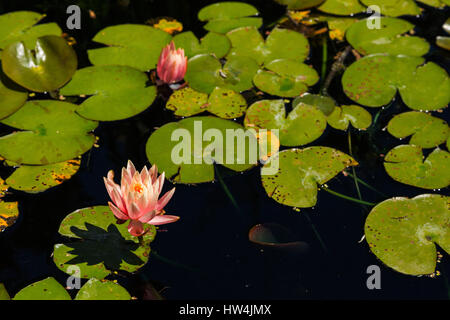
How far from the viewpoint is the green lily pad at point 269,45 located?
3.03 m

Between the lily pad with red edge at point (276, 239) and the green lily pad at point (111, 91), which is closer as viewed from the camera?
the lily pad with red edge at point (276, 239)

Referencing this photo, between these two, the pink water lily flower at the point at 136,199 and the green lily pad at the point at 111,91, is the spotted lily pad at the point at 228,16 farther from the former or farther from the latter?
the pink water lily flower at the point at 136,199

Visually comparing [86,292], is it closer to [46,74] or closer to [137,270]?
[137,270]

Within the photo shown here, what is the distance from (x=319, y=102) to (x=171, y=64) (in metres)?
0.88

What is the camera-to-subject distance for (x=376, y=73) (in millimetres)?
2867

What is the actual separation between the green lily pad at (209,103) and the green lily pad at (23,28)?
1045mm

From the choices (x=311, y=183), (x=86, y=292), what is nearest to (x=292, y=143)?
(x=311, y=183)

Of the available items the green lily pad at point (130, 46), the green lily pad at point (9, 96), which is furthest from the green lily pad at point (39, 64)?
the green lily pad at point (130, 46)

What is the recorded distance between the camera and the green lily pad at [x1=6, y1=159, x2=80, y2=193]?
228 centimetres

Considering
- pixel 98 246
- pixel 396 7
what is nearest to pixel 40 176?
pixel 98 246

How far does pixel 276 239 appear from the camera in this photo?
2115 millimetres

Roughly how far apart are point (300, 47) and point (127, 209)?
1.75 m

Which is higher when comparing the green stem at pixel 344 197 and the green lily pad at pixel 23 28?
the green lily pad at pixel 23 28

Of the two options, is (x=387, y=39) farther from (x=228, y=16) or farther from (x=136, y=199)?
(x=136, y=199)
